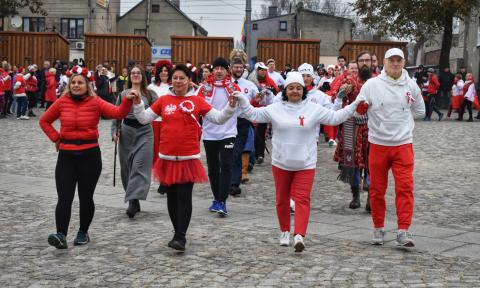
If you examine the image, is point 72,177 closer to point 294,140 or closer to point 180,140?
point 180,140

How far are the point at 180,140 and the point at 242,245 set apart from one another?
1.18 m

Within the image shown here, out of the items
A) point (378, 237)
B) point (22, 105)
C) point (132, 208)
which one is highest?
point (378, 237)

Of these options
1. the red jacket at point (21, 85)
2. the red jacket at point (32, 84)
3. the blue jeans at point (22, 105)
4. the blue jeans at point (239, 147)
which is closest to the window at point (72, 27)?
the red jacket at point (32, 84)

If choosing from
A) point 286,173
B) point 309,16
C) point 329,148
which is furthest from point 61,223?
point 309,16

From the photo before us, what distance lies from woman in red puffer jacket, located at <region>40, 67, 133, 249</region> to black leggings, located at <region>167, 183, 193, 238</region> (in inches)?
31.5

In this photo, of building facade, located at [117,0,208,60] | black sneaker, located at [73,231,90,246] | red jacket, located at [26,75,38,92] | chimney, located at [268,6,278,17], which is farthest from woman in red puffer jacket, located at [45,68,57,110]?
chimney, located at [268,6,278,17]

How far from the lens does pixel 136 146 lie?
10133mm

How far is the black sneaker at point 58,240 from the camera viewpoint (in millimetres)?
7637

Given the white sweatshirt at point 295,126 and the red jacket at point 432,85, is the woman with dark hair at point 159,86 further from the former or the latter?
the red jacket at point 432,85

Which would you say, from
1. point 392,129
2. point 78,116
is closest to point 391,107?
point 392,129

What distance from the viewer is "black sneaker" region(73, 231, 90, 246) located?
7.97m

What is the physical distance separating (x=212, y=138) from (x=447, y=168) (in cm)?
676

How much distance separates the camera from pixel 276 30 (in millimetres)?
87062

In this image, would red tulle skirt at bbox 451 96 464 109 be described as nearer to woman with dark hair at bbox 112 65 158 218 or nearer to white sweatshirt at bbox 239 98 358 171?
woman with dark hair at bbox 112 65 158 218
